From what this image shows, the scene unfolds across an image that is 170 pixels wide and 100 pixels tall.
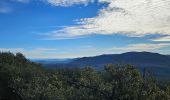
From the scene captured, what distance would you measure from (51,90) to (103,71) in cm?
2838

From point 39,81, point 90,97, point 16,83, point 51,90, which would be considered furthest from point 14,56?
Answer: point 90,97

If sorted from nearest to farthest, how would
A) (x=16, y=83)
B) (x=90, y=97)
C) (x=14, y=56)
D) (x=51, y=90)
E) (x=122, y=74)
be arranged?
(x=122, y=74), (x=90, y=97), (x=51, y=90), (x=16, y=83), (x=14, y=56)

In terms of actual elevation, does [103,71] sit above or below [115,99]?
above

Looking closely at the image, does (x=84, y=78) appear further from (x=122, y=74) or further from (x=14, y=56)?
(x=14, y=56)

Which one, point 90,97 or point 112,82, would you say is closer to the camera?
point 112,82

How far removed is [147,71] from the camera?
169 feet

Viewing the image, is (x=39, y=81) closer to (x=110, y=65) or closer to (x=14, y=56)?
(x=110, y=65)

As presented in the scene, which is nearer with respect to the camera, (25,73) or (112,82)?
(112,82)

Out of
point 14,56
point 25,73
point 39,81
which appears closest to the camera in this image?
point 39,81

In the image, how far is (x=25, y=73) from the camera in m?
132

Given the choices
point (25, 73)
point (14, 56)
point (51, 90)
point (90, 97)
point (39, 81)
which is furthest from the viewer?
point (14, 56)

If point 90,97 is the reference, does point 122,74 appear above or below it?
above

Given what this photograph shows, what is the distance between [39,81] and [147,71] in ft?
157

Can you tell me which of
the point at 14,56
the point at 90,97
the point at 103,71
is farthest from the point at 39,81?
the point at 14,56
